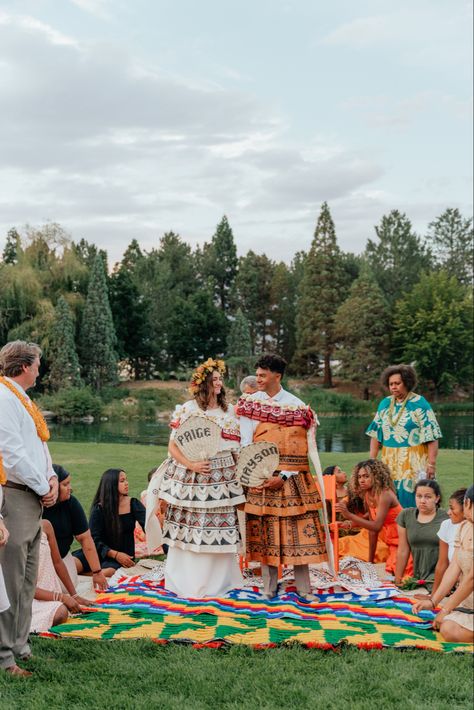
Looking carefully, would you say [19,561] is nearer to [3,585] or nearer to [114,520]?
[3,585]

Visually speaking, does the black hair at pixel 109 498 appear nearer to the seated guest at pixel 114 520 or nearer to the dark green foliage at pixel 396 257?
the seated guest at pixel 114 520

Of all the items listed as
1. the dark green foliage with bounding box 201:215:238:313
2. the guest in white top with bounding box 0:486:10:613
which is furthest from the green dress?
the dark green foliage with bounding box 201:215:238:313

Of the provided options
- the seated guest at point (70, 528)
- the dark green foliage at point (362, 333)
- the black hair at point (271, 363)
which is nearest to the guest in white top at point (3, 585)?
the seated guest at point (70, 528)

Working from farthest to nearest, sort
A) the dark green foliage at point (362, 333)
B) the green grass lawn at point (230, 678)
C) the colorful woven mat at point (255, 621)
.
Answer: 1. the dark green foliage at point (362, 333)
2. the colorful woven mat at point (255, 621)
3. the green grass lawn at point (230, 678)

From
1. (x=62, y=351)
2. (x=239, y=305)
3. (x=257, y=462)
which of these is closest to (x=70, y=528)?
(x=257, y=462)

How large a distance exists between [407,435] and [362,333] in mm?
41442

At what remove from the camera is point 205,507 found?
5.96 m

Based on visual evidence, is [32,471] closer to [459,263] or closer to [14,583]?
[14,583]

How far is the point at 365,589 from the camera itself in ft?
20.1

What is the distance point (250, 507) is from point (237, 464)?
0.37 meters

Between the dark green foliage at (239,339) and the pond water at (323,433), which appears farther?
the dark green foliage at (239,339)

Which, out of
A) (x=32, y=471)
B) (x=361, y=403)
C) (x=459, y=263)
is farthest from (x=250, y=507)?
(x=459, y=263)

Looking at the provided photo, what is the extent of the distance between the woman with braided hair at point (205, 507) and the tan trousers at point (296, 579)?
28cm

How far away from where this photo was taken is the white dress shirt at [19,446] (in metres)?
4.35
